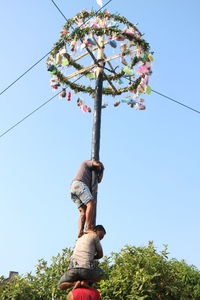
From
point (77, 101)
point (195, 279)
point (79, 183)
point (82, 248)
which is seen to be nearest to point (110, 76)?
point (77, 101)

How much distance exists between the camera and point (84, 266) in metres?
4.90

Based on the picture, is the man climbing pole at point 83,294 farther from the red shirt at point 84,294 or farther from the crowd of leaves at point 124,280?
the crowd of leaves at point 124,280

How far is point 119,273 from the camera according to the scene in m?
6.98

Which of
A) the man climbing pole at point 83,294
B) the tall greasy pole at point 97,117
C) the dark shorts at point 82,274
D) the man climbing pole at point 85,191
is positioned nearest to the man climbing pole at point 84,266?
the dark shorts at point 82,274

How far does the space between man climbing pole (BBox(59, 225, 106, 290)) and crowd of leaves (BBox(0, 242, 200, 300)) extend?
73.0 inches

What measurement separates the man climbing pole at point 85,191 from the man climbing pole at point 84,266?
481mm

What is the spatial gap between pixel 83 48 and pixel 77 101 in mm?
2196

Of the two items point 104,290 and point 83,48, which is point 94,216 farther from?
point 83,48

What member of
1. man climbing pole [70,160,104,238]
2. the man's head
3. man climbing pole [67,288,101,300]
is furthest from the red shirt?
man climbing pole [70,160,104,238]

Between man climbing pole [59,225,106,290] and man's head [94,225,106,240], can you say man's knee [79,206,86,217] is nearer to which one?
man's head [94,225,106,240]

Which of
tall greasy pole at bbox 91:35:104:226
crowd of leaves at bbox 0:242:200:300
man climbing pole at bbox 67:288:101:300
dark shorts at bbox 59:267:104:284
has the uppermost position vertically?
tall greasy pole at bbox 91:35:104:226

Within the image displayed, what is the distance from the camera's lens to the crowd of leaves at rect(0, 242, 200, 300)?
22.2 ft

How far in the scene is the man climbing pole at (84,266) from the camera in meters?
4.91

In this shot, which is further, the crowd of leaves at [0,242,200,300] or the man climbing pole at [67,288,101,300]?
the crowd of leaves at [0,242,200,300]
